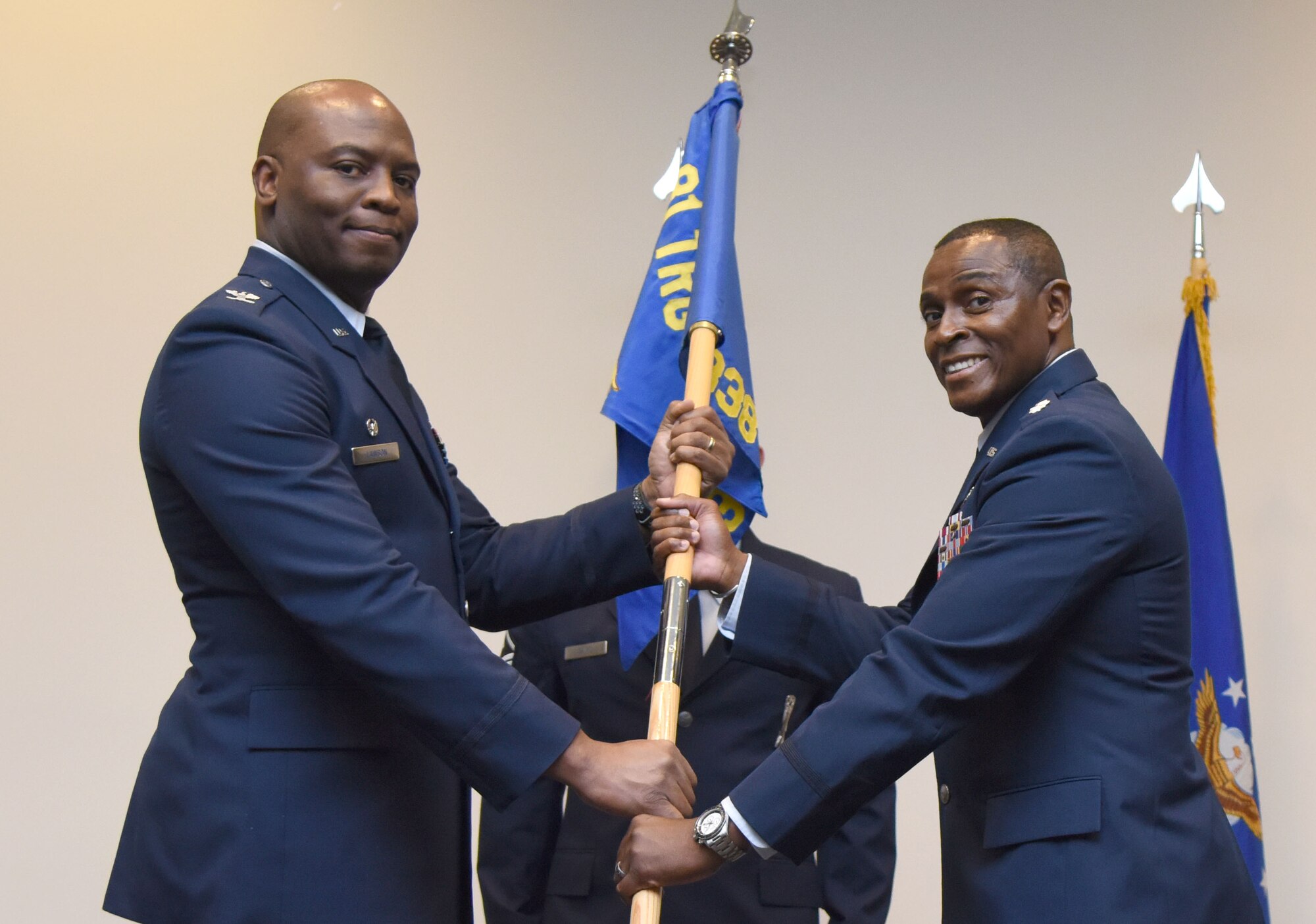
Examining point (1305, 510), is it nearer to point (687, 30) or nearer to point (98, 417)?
point (687, 30)

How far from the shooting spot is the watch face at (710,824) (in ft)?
6.81

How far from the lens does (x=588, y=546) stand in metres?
2.52

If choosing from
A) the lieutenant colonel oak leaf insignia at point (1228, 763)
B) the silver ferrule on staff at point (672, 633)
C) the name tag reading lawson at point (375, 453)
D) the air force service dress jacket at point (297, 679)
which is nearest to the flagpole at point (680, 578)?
the silver ferrule on staff at point (672, 633)

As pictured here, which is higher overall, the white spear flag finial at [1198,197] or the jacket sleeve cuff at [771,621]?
the white spear flag finial at [1198,197]

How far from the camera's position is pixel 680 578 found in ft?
7.88

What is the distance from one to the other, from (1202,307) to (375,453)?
8.48ft

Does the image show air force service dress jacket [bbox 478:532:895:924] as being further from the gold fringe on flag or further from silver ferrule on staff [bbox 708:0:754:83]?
the gold fringe on flag

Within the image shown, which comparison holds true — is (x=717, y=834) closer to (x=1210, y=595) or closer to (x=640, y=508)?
(x=640, y=508)

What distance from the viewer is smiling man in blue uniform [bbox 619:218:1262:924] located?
1910 mm

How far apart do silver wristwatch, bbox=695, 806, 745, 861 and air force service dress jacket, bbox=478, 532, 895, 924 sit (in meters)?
0.71

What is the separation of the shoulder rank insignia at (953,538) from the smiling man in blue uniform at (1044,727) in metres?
0.02

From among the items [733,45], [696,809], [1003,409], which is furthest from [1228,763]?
[733,45]

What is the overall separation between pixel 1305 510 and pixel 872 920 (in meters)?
1.94

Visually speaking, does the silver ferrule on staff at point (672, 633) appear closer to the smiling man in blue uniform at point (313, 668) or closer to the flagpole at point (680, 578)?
the flagpole at point (680, 578)
